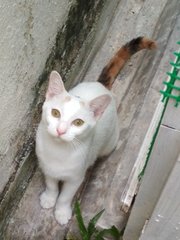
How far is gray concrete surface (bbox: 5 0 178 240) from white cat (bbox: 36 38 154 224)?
0.24 feet

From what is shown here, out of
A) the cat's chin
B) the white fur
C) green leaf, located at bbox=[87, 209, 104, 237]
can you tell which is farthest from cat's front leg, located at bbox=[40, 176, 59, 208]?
the cat's chin

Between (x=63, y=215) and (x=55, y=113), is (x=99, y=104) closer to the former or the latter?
(x=55, y=113)

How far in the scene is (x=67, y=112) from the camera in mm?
1733

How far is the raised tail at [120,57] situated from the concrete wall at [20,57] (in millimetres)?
339

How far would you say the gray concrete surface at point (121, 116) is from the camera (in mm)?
2205

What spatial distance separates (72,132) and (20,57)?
40 centimetres

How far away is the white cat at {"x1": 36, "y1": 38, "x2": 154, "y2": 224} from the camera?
175cm

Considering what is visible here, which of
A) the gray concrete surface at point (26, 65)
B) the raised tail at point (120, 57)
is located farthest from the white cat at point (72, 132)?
the gray concrete surface at point (26, 65)

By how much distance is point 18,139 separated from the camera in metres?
2.13

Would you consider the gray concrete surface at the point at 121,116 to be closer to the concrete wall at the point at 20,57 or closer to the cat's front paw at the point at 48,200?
the cat's front paw at the point at 48,200

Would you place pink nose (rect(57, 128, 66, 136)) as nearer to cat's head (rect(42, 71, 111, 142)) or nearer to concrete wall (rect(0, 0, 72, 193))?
cat's head (rect(42, 71, 111, 142))

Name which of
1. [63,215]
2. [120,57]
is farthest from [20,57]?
[63,215]

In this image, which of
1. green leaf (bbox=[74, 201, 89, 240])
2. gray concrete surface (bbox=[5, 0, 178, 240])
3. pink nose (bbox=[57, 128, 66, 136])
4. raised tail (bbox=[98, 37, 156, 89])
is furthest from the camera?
raised tail (bbox=[98, 37, 156, 89])

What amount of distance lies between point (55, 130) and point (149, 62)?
1.22 m
